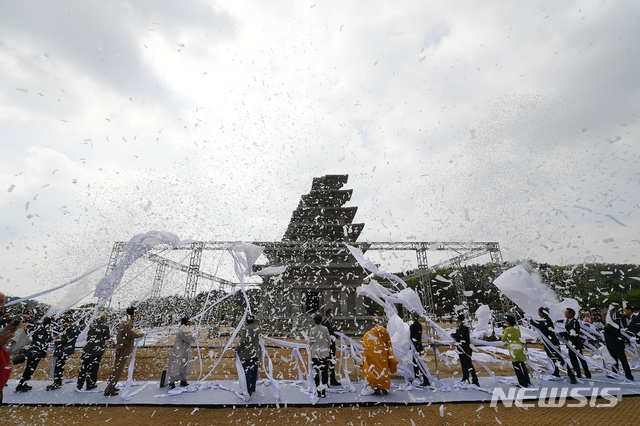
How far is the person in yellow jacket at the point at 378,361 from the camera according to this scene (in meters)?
6.57

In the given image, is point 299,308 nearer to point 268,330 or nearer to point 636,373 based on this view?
point 268,330

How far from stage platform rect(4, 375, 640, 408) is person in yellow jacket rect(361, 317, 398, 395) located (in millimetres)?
295

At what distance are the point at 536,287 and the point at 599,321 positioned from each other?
6953 mm

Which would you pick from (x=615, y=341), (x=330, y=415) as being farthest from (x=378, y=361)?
(x=615, y=341)

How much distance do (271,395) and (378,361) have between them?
2.70m

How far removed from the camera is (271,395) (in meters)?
6.70

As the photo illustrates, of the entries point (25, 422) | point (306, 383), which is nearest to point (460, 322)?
point (306, 383)

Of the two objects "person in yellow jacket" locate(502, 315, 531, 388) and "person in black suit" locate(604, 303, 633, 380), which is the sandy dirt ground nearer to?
"person in yellow jacket" locate(502, 315, 531, 388)

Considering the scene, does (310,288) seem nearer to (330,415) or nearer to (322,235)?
(322,235)

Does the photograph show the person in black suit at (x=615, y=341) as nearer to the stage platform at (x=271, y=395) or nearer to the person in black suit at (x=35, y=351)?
the stage platform at (x=271, y=395)

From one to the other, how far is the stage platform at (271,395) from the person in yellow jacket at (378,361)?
11.6 inches

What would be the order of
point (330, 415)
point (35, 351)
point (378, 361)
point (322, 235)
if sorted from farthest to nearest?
1. point (322, 235)
2. point (35, 351)
3. point (378, 361)
4. point (330, 415)

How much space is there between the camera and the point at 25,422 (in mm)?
5211

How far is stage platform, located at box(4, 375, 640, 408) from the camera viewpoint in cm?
617
